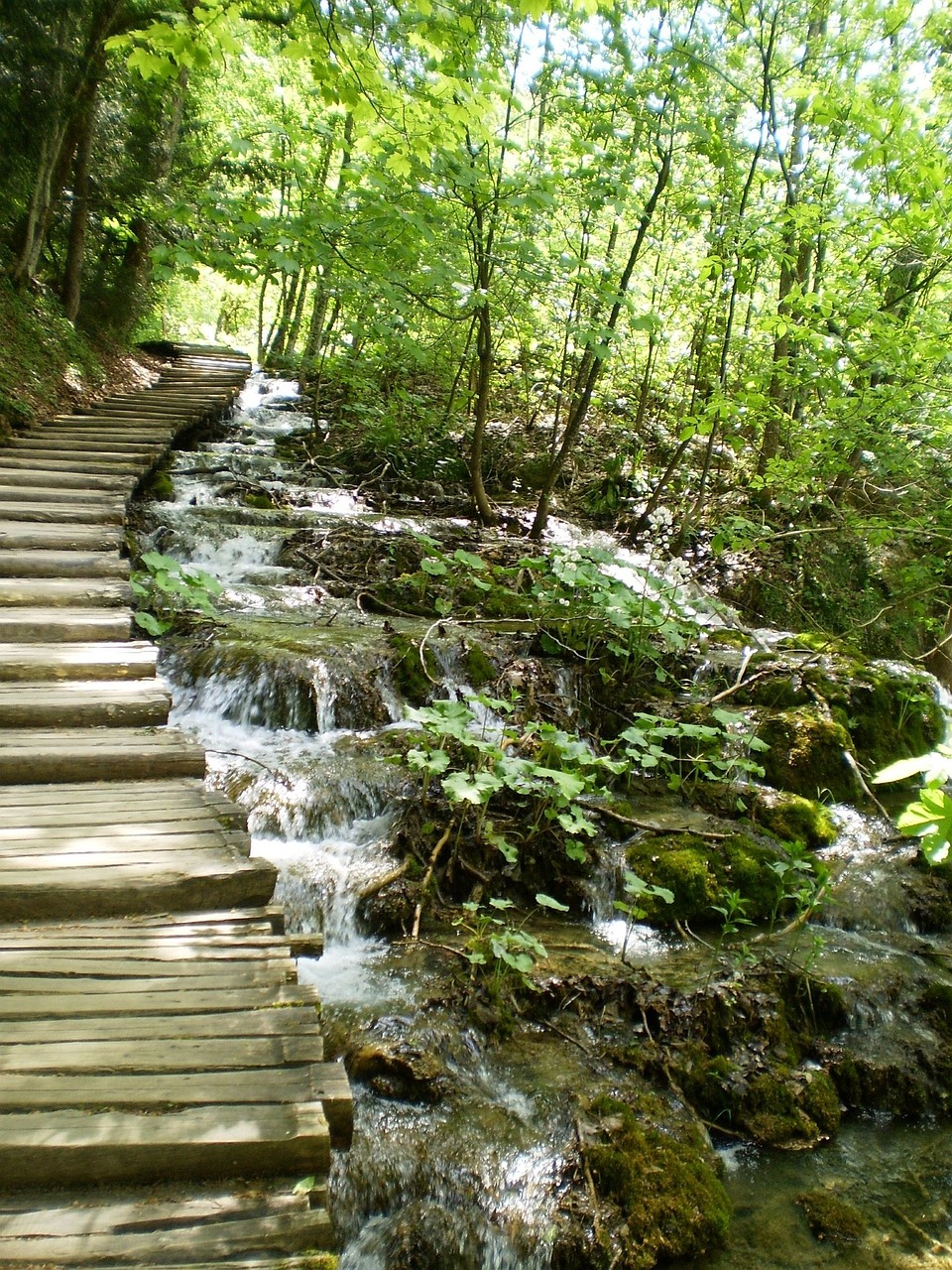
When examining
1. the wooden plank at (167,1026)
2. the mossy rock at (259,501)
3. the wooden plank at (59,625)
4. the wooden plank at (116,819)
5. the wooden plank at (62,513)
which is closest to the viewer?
the wooden plank at (167,1026)

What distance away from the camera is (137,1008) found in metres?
1.98

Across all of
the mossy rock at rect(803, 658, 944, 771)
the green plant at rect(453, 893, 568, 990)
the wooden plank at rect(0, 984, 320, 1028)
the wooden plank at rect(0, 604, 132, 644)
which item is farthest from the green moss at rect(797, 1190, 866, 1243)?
the wooden plank at rect(0, 604, 132, 644)

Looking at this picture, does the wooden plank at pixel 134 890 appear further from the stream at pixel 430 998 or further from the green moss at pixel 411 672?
the green moss at pixel 411 672

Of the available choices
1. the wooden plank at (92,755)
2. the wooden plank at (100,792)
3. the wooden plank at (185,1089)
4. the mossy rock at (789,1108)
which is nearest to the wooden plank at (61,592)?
the wooden plank at (92,755)

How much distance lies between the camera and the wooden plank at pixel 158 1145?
155cm

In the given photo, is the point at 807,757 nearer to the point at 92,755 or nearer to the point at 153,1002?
the point at 92,755

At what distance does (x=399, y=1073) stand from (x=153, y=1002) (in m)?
1.60

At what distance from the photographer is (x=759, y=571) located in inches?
418

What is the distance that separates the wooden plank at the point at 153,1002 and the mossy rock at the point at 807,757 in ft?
16.7

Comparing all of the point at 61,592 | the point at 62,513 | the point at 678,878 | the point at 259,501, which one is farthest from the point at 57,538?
the point at 678,878

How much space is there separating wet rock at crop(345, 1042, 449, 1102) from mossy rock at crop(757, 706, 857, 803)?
4050 millimetres

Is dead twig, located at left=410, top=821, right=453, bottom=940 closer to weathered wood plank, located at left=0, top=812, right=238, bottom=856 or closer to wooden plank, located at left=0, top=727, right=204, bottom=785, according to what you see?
wooden plank, located at left=0, top=727, right=204, bottom=785

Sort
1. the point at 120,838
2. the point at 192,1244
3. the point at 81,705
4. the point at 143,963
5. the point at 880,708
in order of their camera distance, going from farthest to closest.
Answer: the point at 880,708 < the point at 81,705 < the point at 120,838 < the point at 143,963 < the point at 192,1244

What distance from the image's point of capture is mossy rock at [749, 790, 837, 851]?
5535mm
